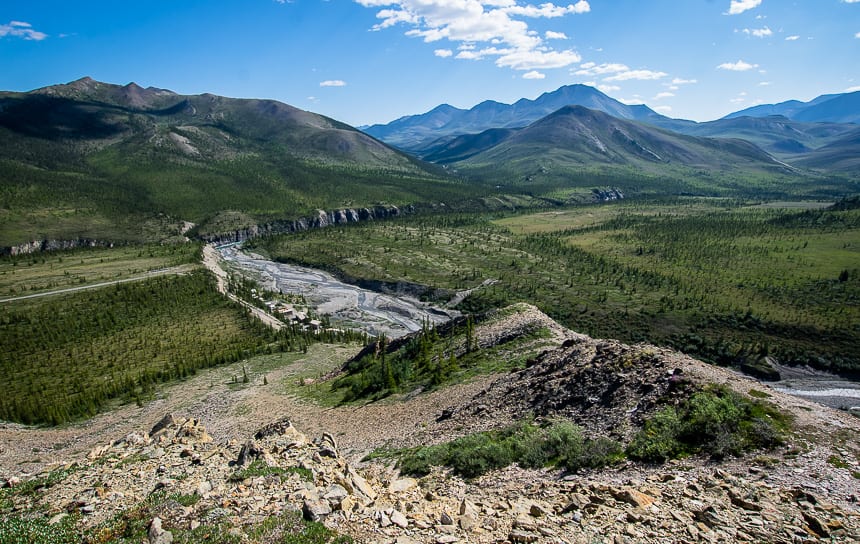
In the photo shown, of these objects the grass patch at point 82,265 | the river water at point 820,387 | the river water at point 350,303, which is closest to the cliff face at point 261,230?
the grass patch at point 82,265

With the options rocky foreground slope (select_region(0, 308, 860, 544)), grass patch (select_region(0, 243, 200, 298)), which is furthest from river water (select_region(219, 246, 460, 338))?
rocky foreground slope (select_region(0, 308, 860, 544))

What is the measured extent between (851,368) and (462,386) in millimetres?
50793

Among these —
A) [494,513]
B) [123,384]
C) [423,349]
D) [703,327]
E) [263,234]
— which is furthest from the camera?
[263,234]

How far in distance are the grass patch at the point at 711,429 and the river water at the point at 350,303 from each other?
45.2 m

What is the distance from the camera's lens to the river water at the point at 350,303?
75.9 meters

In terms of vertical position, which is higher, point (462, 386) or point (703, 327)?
point (462, 386)

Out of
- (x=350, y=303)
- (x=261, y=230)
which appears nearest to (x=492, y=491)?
(x=350, y=303)

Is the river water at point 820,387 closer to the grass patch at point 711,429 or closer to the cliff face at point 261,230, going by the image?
the grass patch at point 711,429

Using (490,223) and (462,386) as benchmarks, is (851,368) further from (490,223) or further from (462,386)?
(490,223)

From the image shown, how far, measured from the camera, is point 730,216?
178 m

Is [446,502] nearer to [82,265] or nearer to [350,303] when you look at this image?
[350,303]

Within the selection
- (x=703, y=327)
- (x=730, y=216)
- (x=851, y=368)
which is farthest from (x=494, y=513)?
(x=730, y=216)

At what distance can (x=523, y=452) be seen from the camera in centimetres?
1762

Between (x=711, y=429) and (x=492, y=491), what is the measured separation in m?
7.98
